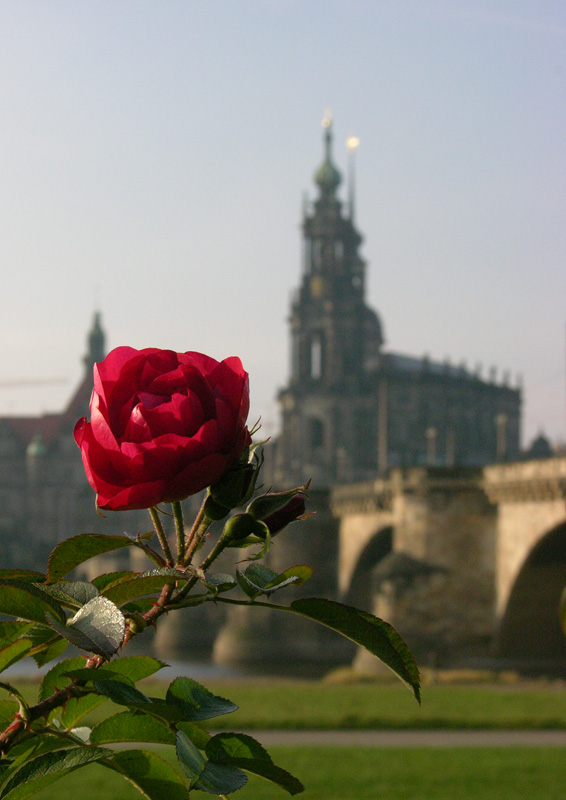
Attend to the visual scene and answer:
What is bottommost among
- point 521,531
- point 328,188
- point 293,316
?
point 521,531

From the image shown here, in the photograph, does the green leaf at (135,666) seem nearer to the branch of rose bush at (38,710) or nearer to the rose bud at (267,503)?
the branch of rose bush at (38,710)

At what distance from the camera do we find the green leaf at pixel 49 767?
147cm

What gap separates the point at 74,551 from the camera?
69.2 inches

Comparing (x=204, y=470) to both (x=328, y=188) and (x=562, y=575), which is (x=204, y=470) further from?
(x=328, y=188)

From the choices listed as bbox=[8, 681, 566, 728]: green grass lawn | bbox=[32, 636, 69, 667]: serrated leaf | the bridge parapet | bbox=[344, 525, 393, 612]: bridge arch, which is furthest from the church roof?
bbox=[32, 636, 69, 667]: serrated leaf

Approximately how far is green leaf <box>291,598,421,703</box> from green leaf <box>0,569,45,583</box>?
385 mm

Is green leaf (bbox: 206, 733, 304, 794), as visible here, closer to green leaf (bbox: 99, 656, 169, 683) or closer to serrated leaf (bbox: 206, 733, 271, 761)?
serrated leaf (bbox: 206, 733, 271, 761)

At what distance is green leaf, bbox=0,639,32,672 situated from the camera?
1.74 metres

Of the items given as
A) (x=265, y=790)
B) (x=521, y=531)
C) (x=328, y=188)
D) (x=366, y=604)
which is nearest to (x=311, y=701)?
(x=265, y=790)

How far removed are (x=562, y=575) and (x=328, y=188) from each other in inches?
2969

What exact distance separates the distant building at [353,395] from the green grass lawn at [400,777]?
3138 inches

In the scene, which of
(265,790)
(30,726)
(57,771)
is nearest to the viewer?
(57,771)

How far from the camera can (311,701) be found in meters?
27.9

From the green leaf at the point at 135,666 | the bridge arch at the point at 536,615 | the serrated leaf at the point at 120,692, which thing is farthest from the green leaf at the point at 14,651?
the bridge arch at the point at 536,615
